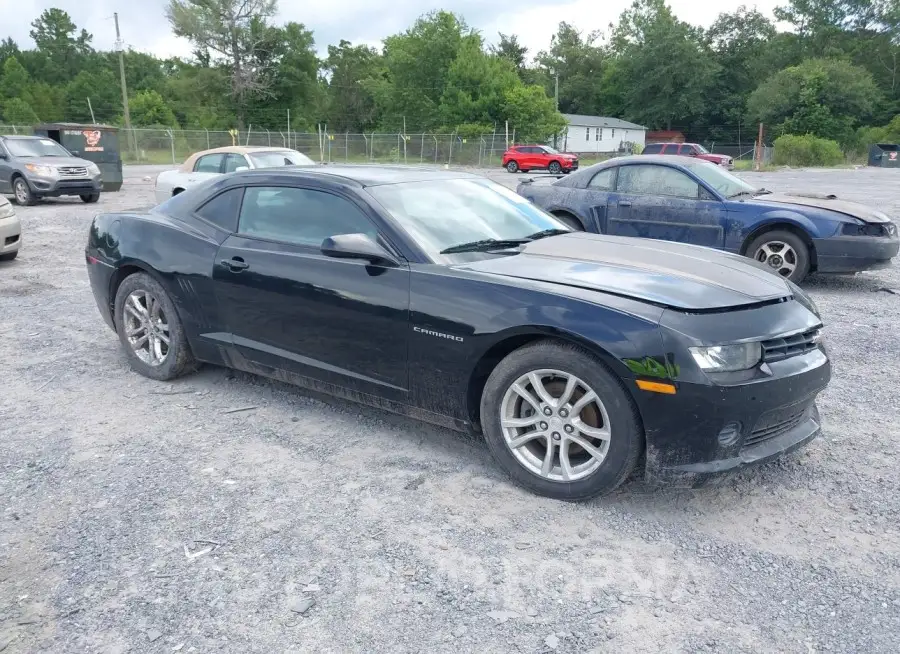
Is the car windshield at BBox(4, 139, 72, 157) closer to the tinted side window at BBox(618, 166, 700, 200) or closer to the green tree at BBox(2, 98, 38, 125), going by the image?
the tinted side window at BBox(618, 166, 700, 200)

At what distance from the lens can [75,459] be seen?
387 centimetres

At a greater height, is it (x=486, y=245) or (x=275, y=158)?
(x=275, y=158)

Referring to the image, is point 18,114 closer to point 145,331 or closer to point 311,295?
point 145,331

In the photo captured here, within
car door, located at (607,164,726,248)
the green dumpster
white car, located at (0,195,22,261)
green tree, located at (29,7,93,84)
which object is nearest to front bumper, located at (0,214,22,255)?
white car, located at (0,195,22,261)

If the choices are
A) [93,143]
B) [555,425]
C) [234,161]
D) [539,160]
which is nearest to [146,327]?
[555,425]

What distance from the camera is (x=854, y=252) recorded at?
305 inches

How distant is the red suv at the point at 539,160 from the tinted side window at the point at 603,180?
27.9 m

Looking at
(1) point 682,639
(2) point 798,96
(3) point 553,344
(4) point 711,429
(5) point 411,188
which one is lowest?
(1) point 682,639

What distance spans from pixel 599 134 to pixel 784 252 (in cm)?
6755

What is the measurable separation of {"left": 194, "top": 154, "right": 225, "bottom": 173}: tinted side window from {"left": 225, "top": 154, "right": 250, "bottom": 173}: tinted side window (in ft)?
0.48

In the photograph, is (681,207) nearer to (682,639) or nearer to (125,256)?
(125,256)

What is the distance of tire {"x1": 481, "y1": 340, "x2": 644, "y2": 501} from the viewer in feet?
10.5

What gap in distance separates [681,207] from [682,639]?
257 inches

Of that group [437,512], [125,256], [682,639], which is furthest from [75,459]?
[682,639]
